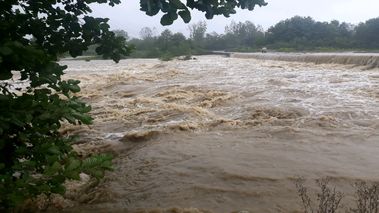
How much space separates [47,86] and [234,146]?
368 cm

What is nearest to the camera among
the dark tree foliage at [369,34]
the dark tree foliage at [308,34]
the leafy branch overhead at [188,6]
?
the leafy branch overhead at [188,6]

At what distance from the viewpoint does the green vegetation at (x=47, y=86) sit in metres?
1.82

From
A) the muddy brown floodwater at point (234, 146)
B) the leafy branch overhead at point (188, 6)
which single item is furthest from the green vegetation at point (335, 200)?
the leafy branch overhead at point (188, 6)

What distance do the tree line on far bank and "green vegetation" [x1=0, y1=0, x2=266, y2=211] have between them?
35.2 meters

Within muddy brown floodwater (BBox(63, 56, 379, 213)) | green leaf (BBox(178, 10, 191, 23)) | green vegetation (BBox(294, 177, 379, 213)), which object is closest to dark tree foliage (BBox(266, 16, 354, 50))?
muddy brown floodwater (BBox(63, 56, 379, 213))

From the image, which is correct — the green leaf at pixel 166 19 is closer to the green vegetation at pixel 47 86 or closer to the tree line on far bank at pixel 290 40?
the green vegetation at pixel 47 86

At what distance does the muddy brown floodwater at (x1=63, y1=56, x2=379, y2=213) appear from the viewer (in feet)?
12.7

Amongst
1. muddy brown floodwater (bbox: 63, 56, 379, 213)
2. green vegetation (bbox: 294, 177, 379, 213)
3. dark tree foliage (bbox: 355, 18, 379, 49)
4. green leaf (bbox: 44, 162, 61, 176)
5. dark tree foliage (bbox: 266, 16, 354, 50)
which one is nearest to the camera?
green leaf (bbox: 44, 162, 61, 176)

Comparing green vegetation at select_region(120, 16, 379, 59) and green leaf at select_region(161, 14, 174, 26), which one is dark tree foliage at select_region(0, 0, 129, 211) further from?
green vegetation at select_region(120, 16, 379, 59)

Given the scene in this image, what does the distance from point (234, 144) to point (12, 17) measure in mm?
3991

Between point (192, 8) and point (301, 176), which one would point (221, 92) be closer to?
point (301, 176)

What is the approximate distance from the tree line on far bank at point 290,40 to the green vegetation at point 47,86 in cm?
3524

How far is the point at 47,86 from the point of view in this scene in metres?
2.32

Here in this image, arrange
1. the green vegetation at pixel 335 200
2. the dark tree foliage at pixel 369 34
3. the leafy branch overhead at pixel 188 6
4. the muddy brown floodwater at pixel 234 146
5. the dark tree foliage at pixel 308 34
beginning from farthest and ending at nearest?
the dark tree foliage at pixel 308 34, the dark tree foliage at pixel 369 34, the muddy brown floodwater at pixel 234 146, the leafy branch overhead at pixel 188 6, the green vegetation at pixel 335 200
